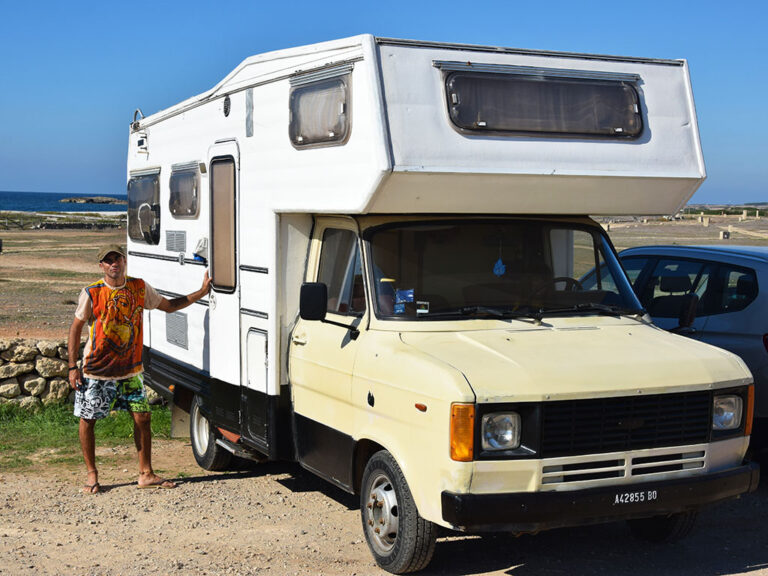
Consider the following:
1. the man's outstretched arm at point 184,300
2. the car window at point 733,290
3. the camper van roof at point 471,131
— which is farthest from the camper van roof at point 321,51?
the car window at point 733,290

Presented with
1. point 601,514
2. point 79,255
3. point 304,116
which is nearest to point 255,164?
point 304,116

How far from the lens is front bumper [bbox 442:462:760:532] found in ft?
17.0

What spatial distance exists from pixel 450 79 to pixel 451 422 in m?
2.07

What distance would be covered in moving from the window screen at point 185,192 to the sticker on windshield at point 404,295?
8.97ft

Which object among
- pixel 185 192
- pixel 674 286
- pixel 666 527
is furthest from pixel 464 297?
pixel 185 192

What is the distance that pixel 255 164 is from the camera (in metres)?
7.23

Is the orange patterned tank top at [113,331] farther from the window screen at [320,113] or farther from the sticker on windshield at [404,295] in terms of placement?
the sticker on windshield at [404,295]

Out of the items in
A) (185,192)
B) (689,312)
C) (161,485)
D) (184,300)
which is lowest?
(161,485)

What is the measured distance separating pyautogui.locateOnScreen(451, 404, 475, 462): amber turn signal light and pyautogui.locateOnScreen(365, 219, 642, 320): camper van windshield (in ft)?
3.42

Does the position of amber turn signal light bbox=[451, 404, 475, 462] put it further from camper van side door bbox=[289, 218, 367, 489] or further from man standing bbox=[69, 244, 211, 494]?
man standing bbox=[69, 244, 211, 494]

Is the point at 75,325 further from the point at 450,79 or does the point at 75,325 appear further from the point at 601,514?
the point at 601,514

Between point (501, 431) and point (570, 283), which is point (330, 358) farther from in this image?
point (570, 283)

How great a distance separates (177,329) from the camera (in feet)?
29.2

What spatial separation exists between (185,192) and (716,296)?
4.40 metres
